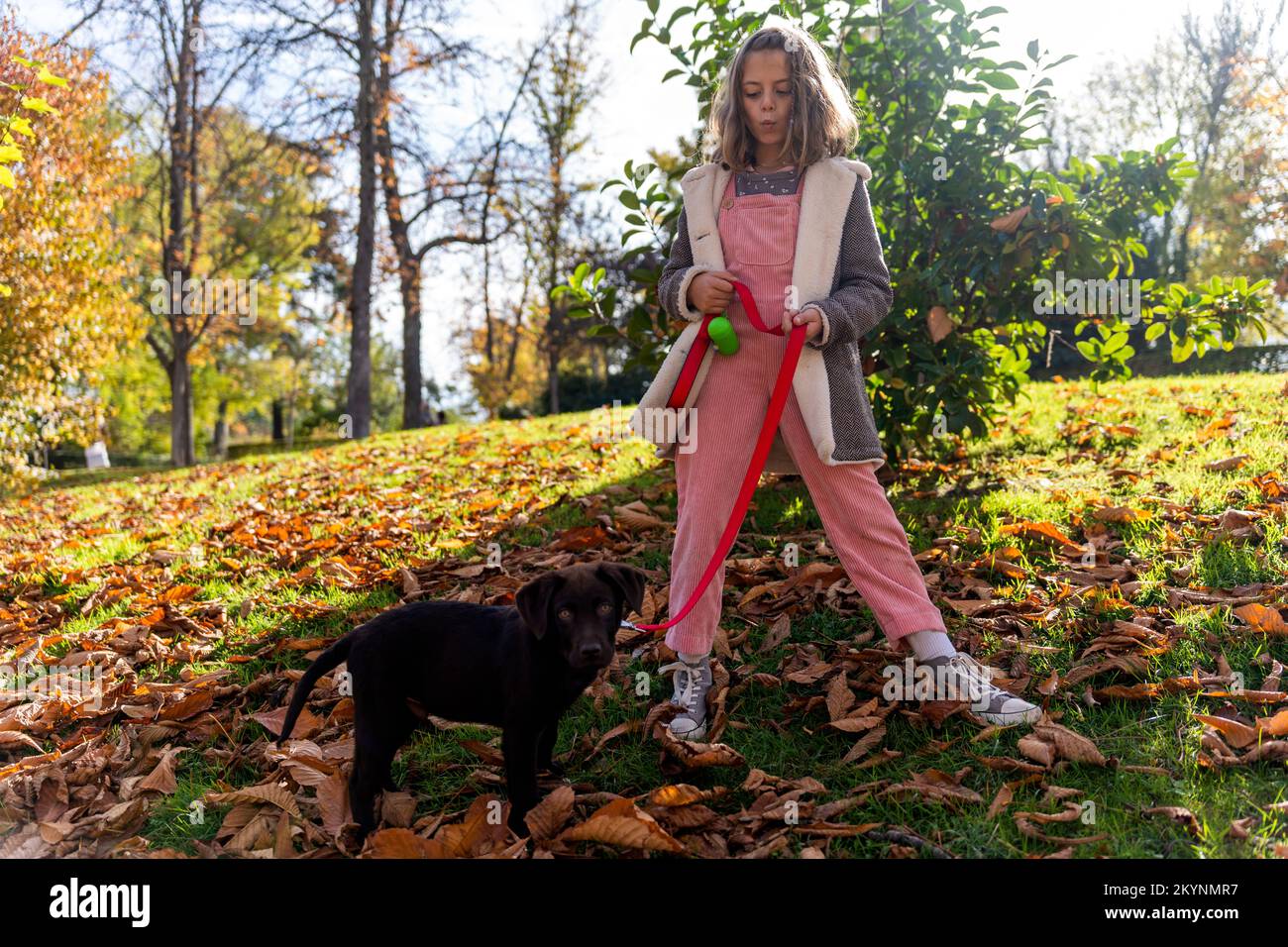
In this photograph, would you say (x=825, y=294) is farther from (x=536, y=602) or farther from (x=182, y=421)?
(x=182, y=421)

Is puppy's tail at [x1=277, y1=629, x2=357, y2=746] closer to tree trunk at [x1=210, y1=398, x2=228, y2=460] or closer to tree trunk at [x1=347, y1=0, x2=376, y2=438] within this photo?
tree trunk at [x1=347, y1=0, x2=376, y2=438]

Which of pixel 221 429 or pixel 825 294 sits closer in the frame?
pixel 825 294

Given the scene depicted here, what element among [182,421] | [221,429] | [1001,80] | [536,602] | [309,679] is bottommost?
[221,429]

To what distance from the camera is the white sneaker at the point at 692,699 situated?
10.3ft

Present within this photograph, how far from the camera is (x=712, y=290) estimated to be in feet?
10.0

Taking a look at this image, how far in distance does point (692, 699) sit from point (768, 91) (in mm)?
2198

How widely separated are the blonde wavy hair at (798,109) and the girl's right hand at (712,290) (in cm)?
49

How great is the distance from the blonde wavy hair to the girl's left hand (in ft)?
1.96

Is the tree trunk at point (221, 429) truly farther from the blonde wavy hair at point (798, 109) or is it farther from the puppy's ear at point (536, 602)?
the puppy's ear at point (536, 602)

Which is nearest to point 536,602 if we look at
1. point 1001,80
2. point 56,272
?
point 1001,80

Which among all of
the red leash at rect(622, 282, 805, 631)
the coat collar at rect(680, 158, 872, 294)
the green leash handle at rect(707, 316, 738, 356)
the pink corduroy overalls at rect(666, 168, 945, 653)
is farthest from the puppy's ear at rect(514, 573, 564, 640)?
the coat collar at rect(680, 158, 872, 294)

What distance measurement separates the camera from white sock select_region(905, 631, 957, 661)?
3.09 meters

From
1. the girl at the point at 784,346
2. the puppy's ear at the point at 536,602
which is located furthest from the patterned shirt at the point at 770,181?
the puppy's ear at the point at 536,602
